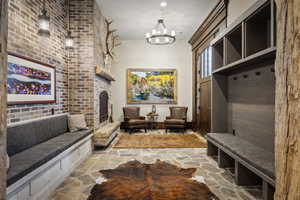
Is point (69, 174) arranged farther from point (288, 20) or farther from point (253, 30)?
point (253, 30)

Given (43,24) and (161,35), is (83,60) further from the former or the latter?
(161,35)

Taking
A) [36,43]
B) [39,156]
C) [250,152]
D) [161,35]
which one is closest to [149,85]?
[161,35]

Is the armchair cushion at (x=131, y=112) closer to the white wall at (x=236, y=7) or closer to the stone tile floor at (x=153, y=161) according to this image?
the stone tile floor at (x=153, y=161)

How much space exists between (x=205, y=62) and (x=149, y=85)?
2367 millimetres

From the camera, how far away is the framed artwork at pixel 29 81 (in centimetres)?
254

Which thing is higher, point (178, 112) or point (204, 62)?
point (204, 62)

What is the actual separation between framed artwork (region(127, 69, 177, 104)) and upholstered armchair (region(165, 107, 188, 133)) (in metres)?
0.56

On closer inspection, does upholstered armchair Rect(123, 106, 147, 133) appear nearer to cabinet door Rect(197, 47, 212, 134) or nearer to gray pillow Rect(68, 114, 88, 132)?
cabinet door Rect(197, 47, 212, 134)

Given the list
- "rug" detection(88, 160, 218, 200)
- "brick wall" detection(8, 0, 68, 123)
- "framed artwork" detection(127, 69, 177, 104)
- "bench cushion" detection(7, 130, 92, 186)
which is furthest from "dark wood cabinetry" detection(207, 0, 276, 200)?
"framed artwork" detection(127, 69, 177, 104)

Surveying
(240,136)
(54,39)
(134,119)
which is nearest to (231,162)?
(240,136)

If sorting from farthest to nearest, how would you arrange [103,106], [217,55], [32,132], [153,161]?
[103,106] < [217,55] < [153,161] < [32,132]

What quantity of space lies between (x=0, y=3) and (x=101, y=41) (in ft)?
13.9

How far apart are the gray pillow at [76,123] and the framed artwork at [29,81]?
1.79 ft

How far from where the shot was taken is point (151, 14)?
498 cm
